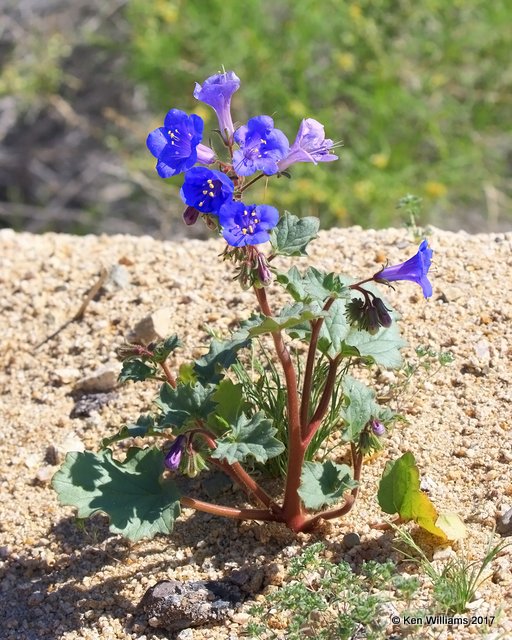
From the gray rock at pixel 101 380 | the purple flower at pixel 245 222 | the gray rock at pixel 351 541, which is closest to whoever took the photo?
the purple flower at pixel 245 222

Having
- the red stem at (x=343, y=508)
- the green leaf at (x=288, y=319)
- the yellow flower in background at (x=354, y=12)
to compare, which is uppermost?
the yellow flower in background at (x=354, y=12)

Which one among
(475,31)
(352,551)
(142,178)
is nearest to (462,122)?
(475,31)

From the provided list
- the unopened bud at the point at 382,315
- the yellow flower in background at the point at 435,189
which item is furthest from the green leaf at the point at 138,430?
the yellow flower in background at the point at 435,189

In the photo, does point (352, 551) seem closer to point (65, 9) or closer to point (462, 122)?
Result: point (462, 122)

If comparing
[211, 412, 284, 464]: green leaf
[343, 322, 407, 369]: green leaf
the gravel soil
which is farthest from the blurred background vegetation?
[211, 412, 284, 464]: green leaf

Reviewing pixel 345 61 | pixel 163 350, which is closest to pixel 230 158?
pixel 163 350

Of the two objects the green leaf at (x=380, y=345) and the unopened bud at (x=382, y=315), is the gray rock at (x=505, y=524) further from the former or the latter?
the unopened bud at (x=382, y=315)

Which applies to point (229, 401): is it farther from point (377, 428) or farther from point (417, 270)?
point (417, 270)

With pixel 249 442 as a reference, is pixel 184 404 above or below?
above
